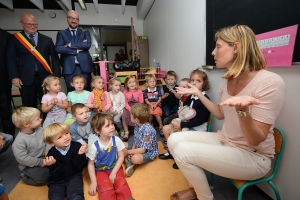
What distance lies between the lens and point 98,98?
8.30ft

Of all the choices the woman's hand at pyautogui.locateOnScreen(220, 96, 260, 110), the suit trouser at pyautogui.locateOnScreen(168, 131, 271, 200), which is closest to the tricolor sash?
the suit trouser at pyautogui.locateOnScreen(168, 131, 271, 200)

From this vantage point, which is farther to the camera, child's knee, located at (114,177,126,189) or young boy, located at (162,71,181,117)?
young boy, located at (162,71,181,117)

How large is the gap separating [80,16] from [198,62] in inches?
195

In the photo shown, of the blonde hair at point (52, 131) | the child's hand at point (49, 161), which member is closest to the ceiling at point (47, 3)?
the blonde hair at point (52, 131)

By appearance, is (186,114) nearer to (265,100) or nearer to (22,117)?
(265,100)

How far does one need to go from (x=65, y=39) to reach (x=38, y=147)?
1.71m

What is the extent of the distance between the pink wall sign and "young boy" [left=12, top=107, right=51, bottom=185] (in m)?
2.01

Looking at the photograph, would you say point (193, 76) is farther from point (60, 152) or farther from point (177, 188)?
point (60, 152)

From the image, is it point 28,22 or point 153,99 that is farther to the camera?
point 153,99

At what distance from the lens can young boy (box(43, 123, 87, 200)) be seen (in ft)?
4.43

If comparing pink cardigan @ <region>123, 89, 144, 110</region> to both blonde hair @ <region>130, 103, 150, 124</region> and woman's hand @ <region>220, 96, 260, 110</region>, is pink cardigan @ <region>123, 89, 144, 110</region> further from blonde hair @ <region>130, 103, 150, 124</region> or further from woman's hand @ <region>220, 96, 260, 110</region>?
woman's hand @ <region>220, 96, 260, 110</region>

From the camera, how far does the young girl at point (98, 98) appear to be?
97.4 inches

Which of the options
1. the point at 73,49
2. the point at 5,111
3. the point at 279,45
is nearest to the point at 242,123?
the point at 279,45

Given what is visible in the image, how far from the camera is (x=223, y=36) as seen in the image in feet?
3.30
